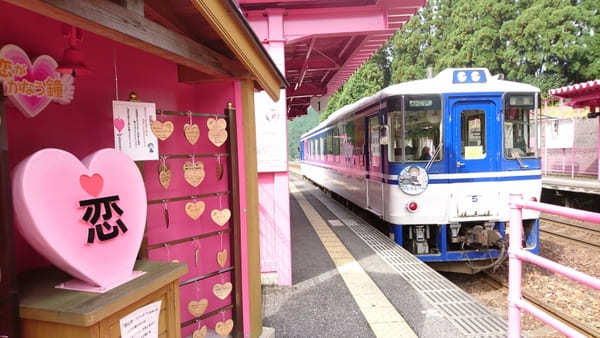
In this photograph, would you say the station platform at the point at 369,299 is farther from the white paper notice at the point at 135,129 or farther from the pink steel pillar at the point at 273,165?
the white paper notice at the point at 135,129

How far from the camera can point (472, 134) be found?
6457mm

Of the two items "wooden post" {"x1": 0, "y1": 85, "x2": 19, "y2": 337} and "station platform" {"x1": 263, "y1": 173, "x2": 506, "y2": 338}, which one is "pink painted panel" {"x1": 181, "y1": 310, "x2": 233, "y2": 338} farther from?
"wooden post" {"x1": 0, "y1": 85, "x2": 19, "y2": 337}

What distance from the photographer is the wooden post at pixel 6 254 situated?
153cm

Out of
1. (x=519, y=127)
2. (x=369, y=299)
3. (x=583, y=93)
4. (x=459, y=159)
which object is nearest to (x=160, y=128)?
(x=369, y=299)

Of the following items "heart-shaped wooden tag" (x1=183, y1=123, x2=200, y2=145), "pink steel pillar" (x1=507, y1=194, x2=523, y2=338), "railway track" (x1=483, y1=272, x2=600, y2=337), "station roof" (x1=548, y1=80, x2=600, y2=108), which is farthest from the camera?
"station roof" (x1=548, y1=80, x2=600, y2=108)

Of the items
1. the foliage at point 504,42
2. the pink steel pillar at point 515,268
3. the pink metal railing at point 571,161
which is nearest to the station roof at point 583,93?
the pink metal railing at point 571,161

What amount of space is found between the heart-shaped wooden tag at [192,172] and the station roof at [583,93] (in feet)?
41.1

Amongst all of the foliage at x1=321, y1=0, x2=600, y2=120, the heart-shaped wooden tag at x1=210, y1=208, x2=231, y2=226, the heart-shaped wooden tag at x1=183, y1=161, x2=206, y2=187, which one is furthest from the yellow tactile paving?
the foliage at x1=321, y1=0, x2=600, y2=120

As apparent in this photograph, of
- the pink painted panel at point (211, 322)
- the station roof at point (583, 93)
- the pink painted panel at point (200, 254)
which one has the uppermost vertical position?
the station roof at point (583, 93)

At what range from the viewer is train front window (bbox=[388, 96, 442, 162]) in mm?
6254

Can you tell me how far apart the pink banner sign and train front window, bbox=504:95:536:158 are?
245 inches

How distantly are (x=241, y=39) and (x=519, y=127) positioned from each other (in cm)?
542

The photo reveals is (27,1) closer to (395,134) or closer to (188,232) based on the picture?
(188,232)

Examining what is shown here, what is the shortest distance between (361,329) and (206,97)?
8.28ft
